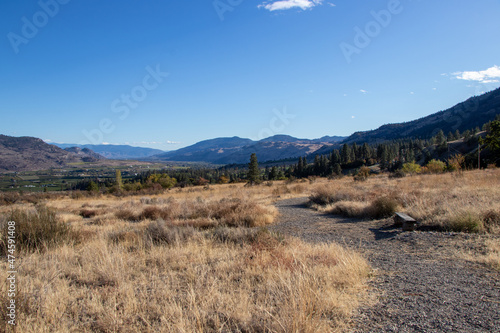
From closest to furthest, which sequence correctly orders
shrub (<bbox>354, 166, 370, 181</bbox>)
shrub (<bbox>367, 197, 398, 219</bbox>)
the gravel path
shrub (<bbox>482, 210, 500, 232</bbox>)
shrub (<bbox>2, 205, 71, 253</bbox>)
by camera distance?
the gravel path → shrub (<bbox>482, 210, 500, 232</bbox>) → shrub (<bbox>2, 205, 71, 253</bbox>) → shrub (<bbox>367, 197, 398, 219</bbox>) → shrub (<bbox>354, 166, 370, 181</bbox>)

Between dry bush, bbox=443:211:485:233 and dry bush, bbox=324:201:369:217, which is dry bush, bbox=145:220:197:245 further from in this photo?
dry bush, bbox=443:211:485:233

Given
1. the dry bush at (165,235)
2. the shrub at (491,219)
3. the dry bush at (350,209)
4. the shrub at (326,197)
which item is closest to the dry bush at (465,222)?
the shrub at (491,219)

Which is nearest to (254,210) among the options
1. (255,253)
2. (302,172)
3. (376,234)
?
(376,234)

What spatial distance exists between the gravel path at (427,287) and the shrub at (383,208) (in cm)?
297

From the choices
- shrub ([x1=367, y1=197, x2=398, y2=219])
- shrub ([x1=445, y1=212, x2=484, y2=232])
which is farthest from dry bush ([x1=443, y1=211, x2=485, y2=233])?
shrub ([x1=367, y1=197, x2=398, y2=219])

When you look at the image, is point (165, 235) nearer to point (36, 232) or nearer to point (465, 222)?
point (36, 232)

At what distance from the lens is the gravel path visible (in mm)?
2725

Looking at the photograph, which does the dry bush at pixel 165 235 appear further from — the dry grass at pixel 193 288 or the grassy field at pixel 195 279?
the dry grass at pixel 193 288

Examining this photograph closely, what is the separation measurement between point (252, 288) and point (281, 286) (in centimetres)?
48

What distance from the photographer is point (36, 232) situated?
6.75m

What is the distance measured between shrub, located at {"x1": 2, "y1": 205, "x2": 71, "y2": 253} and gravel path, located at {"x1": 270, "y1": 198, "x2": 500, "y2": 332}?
767cm

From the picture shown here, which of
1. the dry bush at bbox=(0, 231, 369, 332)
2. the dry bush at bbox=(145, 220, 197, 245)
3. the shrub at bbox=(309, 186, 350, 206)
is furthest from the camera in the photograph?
the shrub at bbox=(309, 186, 350, 206)

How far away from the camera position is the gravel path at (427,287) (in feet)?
8.94

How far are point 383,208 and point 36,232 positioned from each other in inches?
463
